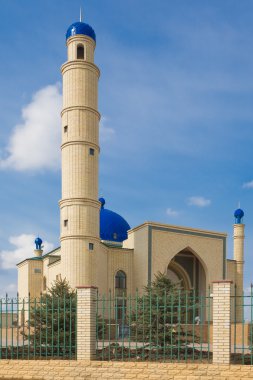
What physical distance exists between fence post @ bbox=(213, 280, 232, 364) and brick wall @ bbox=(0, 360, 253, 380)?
25 cm

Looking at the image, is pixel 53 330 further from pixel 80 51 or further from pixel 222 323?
pixel 80 51

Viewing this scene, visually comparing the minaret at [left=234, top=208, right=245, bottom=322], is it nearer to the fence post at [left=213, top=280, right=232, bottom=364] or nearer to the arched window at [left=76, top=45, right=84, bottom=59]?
the arched window at [left=76, top=45, right=84, bottom=59]

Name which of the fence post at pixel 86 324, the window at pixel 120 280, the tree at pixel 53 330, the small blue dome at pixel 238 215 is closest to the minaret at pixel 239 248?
the small blue dome at pixel 238 215

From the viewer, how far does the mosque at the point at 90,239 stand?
1007 inches

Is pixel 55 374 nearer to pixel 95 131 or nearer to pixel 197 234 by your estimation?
pixel 95 131

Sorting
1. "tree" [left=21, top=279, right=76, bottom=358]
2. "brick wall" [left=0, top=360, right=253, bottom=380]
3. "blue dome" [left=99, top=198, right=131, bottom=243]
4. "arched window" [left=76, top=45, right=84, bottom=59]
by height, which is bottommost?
"brick wall" [left=0, top=360, right=253, bottom=380]

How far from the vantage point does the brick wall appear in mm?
11188

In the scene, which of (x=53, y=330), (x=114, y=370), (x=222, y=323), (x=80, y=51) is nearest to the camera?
(x=222, y=323)

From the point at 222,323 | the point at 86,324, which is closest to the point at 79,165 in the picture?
the point at 86,324

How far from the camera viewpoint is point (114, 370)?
11.8 m

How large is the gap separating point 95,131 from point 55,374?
644 inches

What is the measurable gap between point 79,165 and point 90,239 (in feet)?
12.5

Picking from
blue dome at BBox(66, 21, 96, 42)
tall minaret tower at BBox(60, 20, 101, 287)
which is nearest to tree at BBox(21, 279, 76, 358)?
tall minaret tower at BBox(60, 20, 101, 287)

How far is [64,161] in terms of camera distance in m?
26.3
